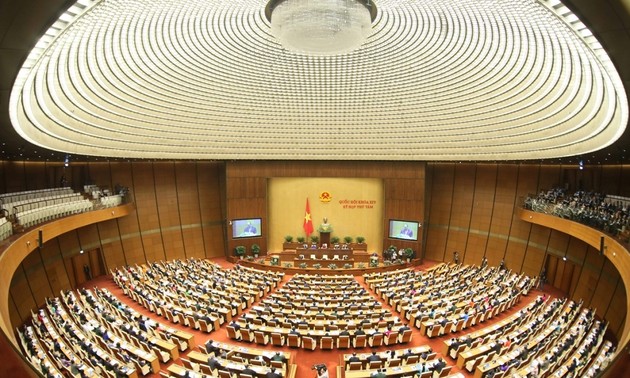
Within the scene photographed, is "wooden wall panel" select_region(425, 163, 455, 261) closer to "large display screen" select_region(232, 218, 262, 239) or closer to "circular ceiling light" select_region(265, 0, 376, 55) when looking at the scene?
"large display screen" select_region(232, 218, 262, 239)

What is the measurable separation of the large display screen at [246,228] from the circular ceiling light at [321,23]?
17223 millimetres

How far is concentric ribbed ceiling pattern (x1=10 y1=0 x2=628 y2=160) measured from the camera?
1179 cm

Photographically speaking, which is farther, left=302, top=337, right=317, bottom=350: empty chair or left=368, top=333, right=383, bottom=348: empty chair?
left=368, top=333, right=383, bottom=348: empty chair

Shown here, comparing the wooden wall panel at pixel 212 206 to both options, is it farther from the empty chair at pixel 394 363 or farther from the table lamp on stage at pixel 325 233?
the empty chair at pixel 394 363

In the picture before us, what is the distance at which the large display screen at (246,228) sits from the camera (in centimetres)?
2709

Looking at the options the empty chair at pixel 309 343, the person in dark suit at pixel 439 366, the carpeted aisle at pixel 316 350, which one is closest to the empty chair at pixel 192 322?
the carpeted aisle at pixel 316 350

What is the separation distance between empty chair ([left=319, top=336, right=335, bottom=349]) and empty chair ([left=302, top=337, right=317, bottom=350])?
23cm

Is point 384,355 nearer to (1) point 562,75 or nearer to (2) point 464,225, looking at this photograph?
(1) point 562,75

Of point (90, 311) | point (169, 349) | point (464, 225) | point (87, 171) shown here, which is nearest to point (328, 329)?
point (169, 349)

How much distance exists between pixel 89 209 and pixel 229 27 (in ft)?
38.0

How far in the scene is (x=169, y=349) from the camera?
39.7ft

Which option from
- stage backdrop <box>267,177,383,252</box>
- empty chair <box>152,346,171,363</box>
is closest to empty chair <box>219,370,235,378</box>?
empty chair <box>152,346,171,363</box>

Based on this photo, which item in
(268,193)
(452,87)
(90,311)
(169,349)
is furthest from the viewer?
(268,193)

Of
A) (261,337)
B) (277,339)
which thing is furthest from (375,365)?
(261,337)
